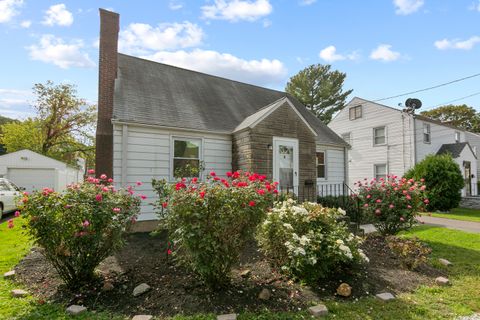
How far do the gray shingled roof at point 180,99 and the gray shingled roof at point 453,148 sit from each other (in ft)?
38.7

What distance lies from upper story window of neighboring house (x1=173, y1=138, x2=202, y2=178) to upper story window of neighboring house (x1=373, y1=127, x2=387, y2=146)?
1500cm

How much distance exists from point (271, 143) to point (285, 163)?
988 millimetres

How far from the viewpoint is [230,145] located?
9.12 metres

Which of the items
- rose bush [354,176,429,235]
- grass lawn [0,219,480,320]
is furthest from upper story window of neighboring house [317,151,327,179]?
grass lawn [0,219,480,320]

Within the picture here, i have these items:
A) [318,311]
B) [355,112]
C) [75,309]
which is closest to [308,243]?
[318,311]

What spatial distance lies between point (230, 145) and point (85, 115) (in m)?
21.1

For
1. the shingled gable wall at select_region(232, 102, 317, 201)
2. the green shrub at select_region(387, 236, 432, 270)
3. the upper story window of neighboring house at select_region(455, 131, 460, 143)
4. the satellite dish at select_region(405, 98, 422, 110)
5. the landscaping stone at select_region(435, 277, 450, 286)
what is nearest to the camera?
the landscaping stone at select_region(435, 277, 450, 286)

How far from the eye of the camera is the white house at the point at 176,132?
7570 mm

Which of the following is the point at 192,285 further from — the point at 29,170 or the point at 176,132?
the point at 29,170

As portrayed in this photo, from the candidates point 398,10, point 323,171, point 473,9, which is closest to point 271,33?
point 398,10

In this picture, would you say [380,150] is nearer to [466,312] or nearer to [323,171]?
[323,171]

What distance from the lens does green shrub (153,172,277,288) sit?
10.6 feet

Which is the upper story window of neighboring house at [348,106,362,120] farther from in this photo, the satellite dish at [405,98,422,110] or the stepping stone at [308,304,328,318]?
the stepping stone at [308,304,328,318]

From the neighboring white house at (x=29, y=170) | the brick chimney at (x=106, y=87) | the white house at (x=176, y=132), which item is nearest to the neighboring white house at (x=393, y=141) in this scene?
the white house at (x=176, y=132)
